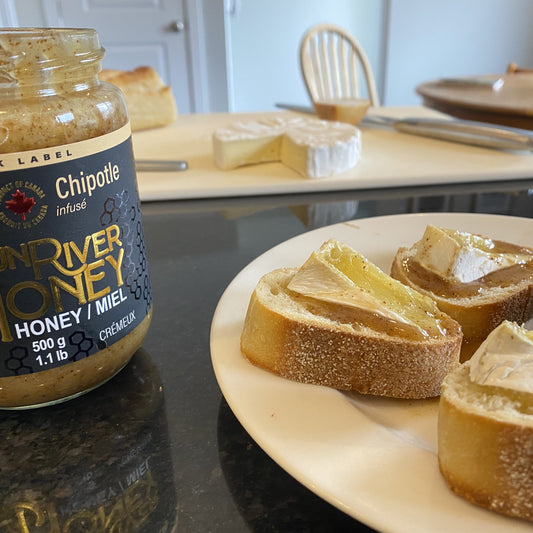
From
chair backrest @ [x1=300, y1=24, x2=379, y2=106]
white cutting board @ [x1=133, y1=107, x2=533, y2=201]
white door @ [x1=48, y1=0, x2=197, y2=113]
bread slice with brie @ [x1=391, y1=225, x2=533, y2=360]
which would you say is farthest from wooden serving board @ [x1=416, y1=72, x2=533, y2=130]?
white door @ [x1=48, y1=0, x2=197, y2=113]

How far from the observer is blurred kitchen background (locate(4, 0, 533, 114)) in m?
4.08

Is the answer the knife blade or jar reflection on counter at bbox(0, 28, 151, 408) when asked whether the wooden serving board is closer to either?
the knife blade

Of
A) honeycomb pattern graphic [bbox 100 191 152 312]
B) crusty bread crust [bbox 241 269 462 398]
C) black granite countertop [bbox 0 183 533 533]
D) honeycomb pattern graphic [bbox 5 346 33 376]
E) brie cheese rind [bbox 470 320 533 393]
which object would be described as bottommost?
black granite countertop [bbox 0 183 533 533]

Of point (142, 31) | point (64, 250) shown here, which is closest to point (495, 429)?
point (64, 250)

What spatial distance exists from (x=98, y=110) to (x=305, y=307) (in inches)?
11.7

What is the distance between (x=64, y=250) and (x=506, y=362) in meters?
0.41

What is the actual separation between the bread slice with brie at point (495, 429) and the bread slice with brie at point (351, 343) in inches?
3.8

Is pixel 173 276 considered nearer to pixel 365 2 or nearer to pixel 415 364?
pixel 415 364

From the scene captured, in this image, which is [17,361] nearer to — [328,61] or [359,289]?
[359,289]

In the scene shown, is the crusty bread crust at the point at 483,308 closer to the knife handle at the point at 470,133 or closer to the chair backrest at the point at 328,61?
the knife handle at the point at 470,133

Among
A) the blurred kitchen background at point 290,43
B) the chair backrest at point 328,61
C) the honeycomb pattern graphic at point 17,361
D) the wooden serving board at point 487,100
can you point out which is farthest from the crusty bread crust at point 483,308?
the blurred kitchen background at point 290,43

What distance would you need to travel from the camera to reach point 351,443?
460 mm

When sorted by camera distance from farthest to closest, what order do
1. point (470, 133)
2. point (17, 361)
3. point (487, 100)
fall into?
point (487, 100)
point (470, 133)
point (17, 361)

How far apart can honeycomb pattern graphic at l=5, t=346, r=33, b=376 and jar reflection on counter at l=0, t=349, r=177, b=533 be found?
0.29 ft
